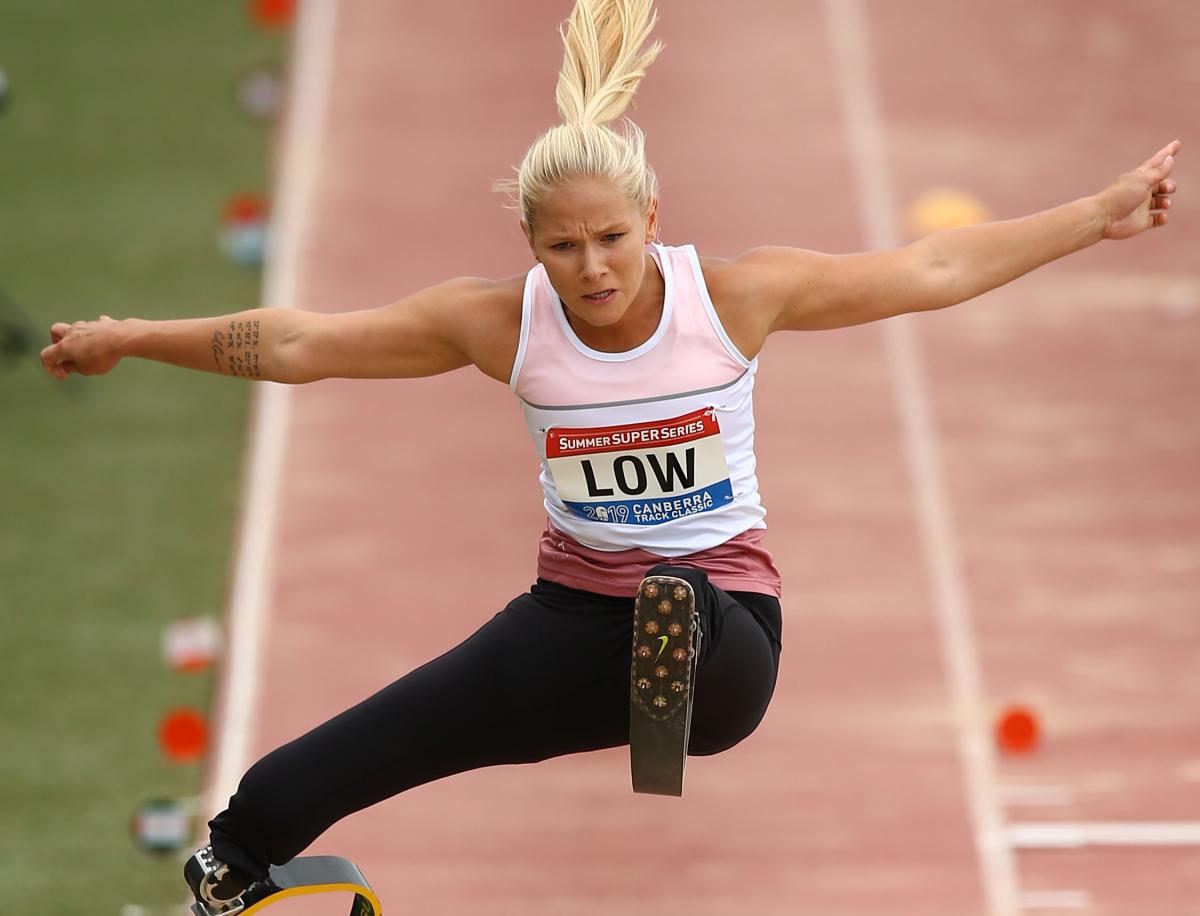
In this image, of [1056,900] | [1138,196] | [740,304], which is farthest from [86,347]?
[1056,900]

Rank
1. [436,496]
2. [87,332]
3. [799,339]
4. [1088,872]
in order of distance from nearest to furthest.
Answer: [87,332] → [1088,872] → [436,496] → [799,339]

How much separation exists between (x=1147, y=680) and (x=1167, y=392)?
171 cm

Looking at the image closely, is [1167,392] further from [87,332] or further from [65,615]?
[87,332]

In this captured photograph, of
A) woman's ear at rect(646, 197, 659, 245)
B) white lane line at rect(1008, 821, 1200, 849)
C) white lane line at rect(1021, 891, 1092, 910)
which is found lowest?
white lane line at rect(1021, 891, 1092, 910)

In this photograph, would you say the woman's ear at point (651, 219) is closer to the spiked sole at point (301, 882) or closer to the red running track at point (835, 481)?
the spiked sole at point (301, 882)

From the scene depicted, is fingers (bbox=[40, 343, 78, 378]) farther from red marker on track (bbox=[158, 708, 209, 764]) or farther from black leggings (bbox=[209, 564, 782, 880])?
red marker on track (bbox=[158, 708, 209, 764])

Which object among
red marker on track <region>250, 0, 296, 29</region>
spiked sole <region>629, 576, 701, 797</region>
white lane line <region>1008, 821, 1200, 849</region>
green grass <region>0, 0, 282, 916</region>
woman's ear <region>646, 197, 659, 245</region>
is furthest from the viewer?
red marker on track <region>250, 0, 296, 29</region>

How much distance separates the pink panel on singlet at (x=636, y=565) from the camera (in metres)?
3.59

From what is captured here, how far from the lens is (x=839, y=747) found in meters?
5.79

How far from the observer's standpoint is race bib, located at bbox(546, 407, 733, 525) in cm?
348

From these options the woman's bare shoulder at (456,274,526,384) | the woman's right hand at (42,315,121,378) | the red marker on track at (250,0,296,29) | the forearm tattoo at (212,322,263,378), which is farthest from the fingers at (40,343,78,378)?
the red marker on track at (250,0,296,29)

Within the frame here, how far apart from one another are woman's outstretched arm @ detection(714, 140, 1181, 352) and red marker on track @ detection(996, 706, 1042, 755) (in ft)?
8.07

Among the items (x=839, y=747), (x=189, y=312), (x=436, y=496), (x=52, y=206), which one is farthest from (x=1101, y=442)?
(x=52, y=206)

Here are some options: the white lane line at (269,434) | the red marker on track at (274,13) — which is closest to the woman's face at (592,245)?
the white lane line at (269,434)
